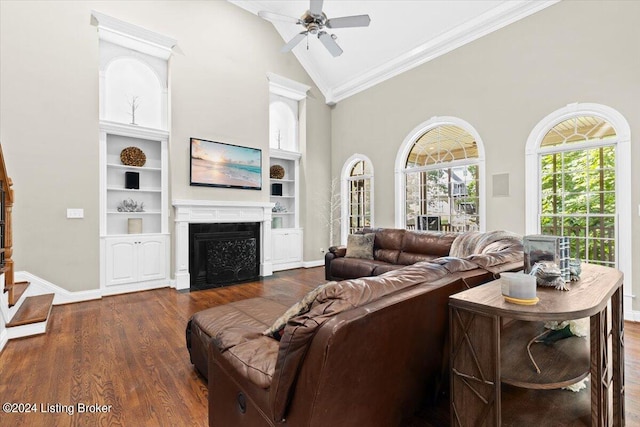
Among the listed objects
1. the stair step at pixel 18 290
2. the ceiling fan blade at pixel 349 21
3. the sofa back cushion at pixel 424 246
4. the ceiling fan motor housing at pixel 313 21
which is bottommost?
the stair step at pixel 18 290

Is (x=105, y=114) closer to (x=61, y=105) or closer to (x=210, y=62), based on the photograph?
(x=61, y=105)

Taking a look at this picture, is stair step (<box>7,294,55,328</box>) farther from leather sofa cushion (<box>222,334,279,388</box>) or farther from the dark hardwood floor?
leather sofa cushion (<box>222,334,279,388</box>)

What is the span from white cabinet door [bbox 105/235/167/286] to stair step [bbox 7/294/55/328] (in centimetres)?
80

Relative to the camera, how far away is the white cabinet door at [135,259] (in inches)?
178

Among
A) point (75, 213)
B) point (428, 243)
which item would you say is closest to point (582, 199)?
point (428, 243)

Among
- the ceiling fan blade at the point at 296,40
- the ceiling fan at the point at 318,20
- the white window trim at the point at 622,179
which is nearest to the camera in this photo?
the white window trim at the point at 622,179

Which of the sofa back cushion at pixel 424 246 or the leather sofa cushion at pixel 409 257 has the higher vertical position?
the sofa back cushion at pixel 424 246

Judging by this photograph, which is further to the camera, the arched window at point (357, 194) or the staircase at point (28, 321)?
the arched window at point (357, 194)

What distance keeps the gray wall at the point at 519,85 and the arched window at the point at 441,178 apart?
0.58ft

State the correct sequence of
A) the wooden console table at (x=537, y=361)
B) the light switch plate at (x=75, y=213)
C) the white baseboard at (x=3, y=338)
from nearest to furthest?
the wooden console table at (x=537, y=361) → the white baseboard at (x=3, y=338) → the light switch plate at (x=75, y=213)

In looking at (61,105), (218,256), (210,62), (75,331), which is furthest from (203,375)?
(210,62)

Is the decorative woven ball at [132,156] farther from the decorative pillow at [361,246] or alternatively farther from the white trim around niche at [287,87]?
the decorative pillow at [361,246]

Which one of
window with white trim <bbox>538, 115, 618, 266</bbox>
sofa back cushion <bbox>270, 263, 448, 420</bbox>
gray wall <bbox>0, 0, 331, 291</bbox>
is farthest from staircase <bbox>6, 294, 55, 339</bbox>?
window with white trim <bbox>538, 115, 618, 266</bbox>

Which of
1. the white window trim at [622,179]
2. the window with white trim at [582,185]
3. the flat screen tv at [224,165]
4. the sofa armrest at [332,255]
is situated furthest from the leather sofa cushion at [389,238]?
the white window trim at [622,179]
